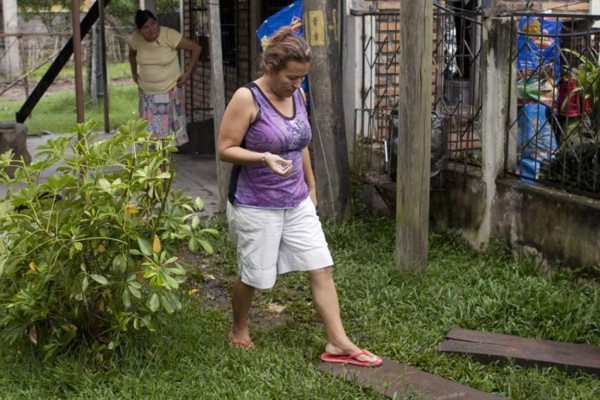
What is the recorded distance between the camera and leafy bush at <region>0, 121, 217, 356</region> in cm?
416

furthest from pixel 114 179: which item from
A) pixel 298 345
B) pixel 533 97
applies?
pixel 533 97

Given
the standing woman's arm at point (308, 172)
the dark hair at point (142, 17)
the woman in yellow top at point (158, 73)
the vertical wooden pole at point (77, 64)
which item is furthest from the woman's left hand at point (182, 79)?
the standing woman's arm at point (308, 172)

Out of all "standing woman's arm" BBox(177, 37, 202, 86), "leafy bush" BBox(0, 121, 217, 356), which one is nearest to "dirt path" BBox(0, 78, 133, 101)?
"standing woman's arm" BBox(177, 37, 202, 86)

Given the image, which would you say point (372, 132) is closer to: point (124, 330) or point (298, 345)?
point (298, 345)

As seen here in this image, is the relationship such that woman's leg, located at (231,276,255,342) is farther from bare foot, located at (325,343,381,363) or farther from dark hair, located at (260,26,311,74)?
dark hair, located at (260,26,311,74)

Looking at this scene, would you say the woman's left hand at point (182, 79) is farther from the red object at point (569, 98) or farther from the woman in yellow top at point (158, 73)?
the red object at point (569, 98)

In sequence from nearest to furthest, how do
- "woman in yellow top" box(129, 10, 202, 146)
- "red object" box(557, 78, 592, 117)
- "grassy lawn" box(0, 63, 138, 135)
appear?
1. "red object" box(557, 78, 592, 117)
2. "woman in yellow top" box(129, 10, 202, 146)
3. "grassy lawn" box(0, 63, 138, 135)

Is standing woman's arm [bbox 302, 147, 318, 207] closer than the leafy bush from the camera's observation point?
No

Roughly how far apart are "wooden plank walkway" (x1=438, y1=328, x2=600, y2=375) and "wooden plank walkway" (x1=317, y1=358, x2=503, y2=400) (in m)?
0.35

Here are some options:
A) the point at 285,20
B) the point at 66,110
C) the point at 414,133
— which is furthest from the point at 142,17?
the point at 66,110

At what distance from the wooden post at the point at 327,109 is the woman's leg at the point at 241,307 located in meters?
2.31

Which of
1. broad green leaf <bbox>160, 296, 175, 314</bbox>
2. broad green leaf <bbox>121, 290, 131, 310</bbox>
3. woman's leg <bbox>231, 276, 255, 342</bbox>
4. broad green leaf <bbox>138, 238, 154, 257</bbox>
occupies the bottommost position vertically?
woman's leg <bbox>231, 276, 255, 342</bbox>

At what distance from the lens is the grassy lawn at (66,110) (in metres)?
14.0

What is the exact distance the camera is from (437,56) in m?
7.23
